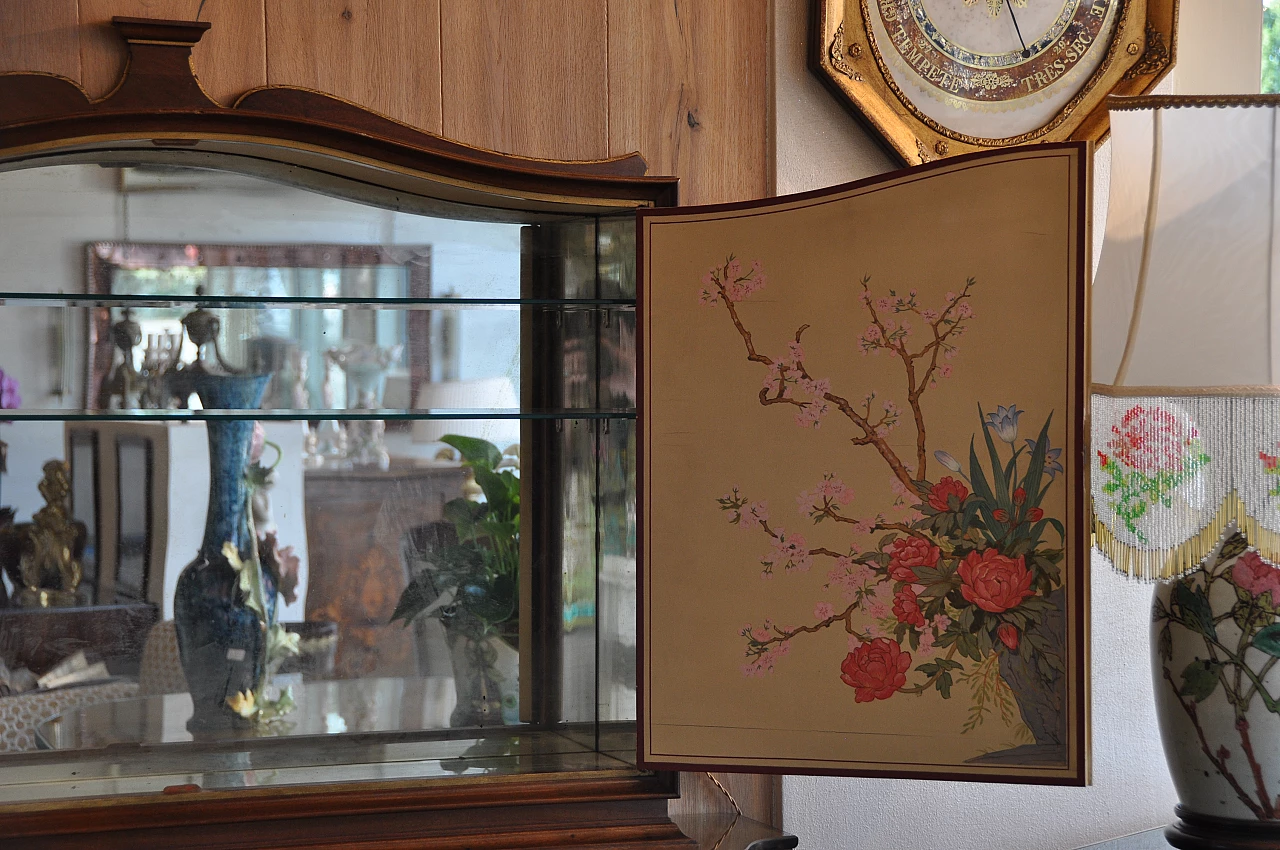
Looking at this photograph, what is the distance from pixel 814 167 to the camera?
1451mm

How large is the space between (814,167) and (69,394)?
987 millimetres

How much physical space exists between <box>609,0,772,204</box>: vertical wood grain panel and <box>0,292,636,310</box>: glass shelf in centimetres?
20

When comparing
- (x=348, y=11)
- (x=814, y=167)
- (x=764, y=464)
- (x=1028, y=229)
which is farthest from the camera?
(x=814, y=167)

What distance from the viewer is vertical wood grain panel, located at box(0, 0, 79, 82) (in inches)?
47.2

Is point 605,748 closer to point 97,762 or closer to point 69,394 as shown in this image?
point 97,762

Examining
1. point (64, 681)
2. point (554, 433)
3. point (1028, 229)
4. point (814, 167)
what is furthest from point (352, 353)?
point (1028, 229)

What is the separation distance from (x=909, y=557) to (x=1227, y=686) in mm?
353

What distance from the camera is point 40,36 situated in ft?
3.95

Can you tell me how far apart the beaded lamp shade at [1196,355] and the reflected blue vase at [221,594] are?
99 centimetres

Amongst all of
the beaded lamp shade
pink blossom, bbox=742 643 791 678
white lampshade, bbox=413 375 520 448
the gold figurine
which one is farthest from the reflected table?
the beaded lamp shade

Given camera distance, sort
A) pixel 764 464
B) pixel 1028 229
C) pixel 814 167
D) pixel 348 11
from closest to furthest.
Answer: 1. pixel 1028 229
2. pixel 764 464
3. pixel 348 11
4. pixel 814 167

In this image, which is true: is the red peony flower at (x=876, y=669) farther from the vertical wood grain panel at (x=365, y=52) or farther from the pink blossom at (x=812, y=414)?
the vertical wood grain panel at (x=365, y=52)

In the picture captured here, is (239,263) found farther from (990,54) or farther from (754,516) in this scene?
(990,54)

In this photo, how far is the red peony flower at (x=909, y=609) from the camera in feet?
3.66
